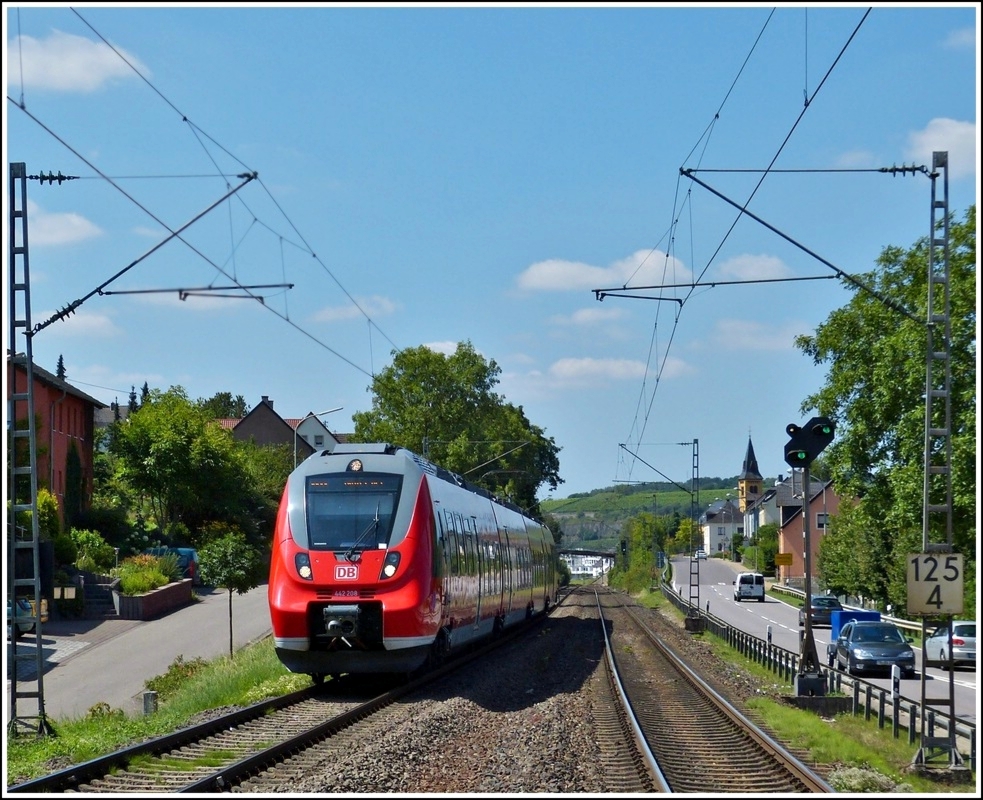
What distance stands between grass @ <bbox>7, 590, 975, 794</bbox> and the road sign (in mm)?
1703

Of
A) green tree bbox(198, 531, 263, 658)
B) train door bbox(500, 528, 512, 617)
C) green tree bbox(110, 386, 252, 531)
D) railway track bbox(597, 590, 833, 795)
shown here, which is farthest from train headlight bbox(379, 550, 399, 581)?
green tree bbox(110, 386, 252, 531)

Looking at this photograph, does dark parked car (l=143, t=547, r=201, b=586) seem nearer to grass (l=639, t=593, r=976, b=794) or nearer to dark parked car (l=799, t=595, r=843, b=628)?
dark parked car (l=799, t=595, r=843, b=628)

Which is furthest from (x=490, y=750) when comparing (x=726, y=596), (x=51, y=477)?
(x=726, y=596)

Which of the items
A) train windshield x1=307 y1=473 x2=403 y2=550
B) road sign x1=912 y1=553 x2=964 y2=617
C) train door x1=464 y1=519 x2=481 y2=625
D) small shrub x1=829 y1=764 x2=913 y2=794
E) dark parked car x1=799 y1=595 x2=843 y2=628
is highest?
train windshield x1=307 y1=473 x2=403 y2=550

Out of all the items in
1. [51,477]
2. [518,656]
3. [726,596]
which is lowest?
[726,596]

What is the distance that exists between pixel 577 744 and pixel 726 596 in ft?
242

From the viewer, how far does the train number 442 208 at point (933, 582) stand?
1379cm

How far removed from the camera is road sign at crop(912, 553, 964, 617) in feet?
45.2

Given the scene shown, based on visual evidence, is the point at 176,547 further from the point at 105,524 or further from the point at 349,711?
the point at 349,711

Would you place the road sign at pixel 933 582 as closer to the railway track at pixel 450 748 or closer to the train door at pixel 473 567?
the railway track at pixel 450 748

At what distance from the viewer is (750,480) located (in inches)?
7313

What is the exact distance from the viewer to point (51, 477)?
51.3 meters

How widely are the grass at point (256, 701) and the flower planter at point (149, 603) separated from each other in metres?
17.5

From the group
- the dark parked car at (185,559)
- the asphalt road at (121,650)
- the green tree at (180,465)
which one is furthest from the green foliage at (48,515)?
the green tree at (180,465)
